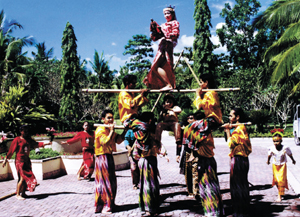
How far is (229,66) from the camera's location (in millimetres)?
37000

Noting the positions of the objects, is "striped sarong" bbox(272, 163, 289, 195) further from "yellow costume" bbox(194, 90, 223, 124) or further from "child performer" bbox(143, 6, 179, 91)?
"child performer" bbox(143, 6, 179, 91)

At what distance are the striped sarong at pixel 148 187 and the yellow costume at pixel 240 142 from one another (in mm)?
1579

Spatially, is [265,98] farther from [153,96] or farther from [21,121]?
[21,121]

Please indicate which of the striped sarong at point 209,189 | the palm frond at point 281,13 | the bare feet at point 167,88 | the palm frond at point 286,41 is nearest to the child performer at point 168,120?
the bare feet at point 167,88

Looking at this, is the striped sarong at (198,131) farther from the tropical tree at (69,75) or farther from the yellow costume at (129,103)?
the tropical tree at (69,75)

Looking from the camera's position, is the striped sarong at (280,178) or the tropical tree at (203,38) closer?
the striped sarong at (280,178)

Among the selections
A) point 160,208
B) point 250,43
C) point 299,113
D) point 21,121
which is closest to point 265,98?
point 299,113

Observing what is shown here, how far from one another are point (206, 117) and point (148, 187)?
175 centimetres

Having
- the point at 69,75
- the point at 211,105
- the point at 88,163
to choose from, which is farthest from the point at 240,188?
the point at 69,75

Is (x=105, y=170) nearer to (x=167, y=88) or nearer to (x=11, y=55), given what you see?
(x=167, y=88)

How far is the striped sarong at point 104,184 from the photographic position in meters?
5.77

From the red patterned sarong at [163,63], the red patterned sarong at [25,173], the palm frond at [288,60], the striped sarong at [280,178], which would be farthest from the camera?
the palm frond at [288,60]

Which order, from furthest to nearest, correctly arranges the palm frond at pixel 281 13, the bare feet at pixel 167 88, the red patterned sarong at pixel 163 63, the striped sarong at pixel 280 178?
the palm frond at pixel 281 13, the striped sarong at pixel 280 178, the red patterned sarong at pixel 163 63, the bare feet at pixel 167 88

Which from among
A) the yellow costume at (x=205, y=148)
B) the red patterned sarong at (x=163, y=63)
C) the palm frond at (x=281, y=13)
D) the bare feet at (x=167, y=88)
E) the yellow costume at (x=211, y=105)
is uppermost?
the palm frond at (x=281, y=13)
